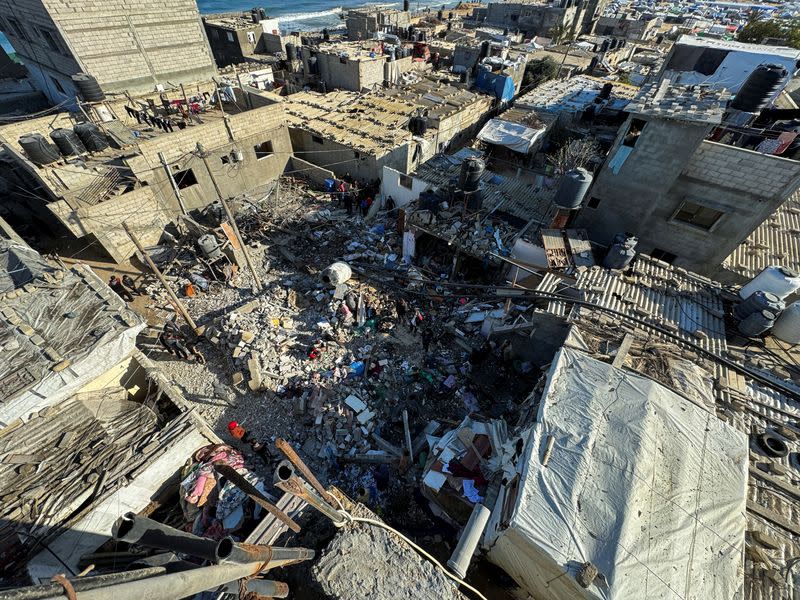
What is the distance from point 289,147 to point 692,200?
2316cm

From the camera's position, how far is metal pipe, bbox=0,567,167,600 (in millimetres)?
2633

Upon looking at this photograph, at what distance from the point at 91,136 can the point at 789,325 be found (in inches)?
1224

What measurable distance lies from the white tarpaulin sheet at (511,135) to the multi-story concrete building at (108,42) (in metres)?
23.5

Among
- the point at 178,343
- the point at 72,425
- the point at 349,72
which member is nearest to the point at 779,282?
the point at 72,425

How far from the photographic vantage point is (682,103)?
13219 mm

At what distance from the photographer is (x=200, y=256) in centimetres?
1789

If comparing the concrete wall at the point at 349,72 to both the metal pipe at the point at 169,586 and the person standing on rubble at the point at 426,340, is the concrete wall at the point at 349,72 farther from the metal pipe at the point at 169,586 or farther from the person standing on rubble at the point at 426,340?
the metal pipe at the point at 169,586

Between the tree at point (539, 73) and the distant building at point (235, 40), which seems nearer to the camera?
the distant building at point (235, 40)

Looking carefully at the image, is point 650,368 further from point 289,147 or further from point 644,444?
point 289,147

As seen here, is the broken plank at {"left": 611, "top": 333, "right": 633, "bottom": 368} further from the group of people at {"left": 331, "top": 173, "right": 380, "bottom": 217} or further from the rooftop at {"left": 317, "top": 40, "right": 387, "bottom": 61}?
the rooftop at {"left": 317, "top": 40, "right": 387, "bottom": 61}

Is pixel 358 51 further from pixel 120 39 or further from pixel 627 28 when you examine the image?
pixel 627 28

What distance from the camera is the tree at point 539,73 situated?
121ft

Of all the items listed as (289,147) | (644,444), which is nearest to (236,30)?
(289,147)

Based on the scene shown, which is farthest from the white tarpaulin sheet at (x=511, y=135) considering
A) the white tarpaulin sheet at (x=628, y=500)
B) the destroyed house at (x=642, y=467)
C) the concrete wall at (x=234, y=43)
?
the concrete wall at (x=234, y=43)
